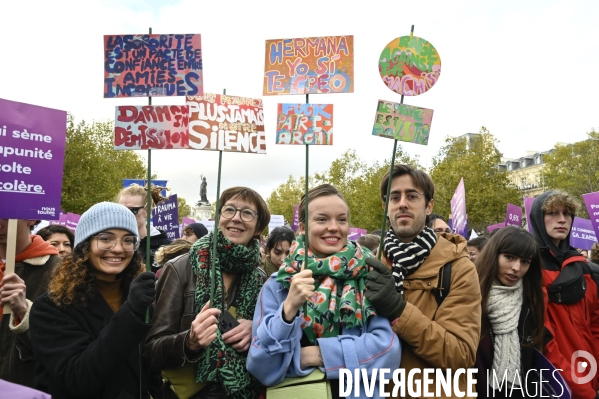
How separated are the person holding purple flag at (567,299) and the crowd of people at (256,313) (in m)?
0.45

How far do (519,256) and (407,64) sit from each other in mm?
1619

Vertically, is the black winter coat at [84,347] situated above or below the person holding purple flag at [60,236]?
below

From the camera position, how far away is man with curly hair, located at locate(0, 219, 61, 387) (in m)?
3.13

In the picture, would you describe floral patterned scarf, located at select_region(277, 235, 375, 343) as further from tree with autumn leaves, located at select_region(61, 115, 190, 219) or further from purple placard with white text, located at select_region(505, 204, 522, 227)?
tree with autumn leaves, located at select_region(61, 115, 190, 219)

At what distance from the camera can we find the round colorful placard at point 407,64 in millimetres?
3293

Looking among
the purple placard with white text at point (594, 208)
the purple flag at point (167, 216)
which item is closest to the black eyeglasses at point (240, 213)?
the purple placard with white text at point (594, 208)

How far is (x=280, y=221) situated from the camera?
14984 millimetres

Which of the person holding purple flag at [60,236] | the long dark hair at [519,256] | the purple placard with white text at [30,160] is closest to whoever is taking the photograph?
the purple placard with white text at [30,160]

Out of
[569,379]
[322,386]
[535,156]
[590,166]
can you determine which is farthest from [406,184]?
[535,156]

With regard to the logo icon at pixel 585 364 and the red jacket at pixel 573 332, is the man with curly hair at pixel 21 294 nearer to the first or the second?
the red jacket at pixel 573 332

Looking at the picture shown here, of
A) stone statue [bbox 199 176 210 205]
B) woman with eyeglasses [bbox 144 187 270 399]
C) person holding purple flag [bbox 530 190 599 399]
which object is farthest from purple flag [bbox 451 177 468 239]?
stone statue [bbox 199 176 210 205]

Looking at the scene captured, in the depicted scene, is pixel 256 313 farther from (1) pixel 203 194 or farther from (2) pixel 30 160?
(1) pixel 203 194

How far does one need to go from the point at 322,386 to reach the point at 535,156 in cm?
8813

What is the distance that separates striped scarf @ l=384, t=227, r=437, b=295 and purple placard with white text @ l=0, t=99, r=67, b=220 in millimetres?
2309
